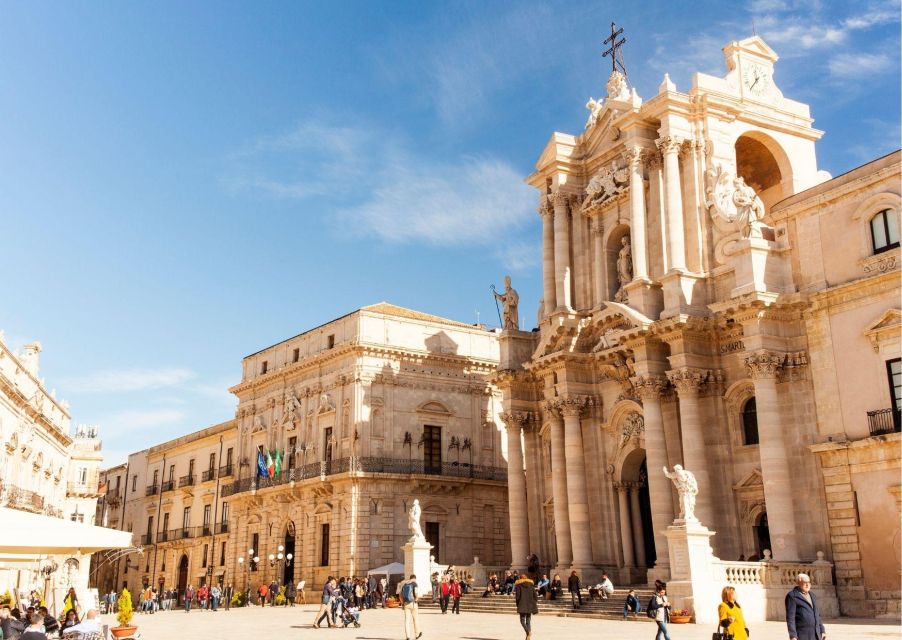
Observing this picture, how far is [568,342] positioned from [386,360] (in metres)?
11.3

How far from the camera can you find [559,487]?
30781 mm

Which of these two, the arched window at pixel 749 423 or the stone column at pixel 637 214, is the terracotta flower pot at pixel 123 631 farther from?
the stone column at pixel 637 214

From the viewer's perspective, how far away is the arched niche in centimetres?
3055

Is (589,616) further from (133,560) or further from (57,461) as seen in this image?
(133,560)

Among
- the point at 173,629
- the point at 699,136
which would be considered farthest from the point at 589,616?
the point at 699,136

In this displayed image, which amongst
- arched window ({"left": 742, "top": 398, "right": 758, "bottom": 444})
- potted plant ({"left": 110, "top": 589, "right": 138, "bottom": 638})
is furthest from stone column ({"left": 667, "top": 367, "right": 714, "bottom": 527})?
potted plant ({"left": 110, "top": 589, "right": 138, "bottom": 638})

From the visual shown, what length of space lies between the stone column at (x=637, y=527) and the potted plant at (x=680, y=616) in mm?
8248

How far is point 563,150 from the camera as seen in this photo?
3303 centimetres

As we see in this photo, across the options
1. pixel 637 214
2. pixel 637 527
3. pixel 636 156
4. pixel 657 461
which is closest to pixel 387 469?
pixel 637 527

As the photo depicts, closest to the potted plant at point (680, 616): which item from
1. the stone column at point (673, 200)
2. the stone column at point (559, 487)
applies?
the stone column at point (559, 487)

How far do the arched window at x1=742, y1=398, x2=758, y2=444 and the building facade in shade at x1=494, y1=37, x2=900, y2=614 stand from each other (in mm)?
65

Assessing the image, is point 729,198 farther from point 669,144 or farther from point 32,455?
point 32,455

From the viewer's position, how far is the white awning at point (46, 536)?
12.6 metres

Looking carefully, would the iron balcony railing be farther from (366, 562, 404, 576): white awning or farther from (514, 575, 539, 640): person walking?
(514, 575, 539, 640): person walking
